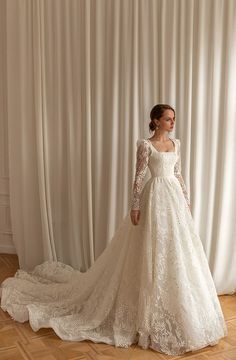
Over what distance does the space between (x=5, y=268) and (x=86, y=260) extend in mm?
859

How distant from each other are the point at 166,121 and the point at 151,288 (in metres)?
1.14

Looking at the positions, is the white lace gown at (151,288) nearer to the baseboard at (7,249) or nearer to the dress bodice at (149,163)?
the dress bodice at (149,163)

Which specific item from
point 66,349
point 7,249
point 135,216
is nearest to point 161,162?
point 135,216

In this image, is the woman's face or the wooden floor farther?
the woman's face

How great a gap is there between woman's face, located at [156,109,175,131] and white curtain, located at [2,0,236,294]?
0.68 meters

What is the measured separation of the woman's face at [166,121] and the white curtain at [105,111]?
2.23 ft

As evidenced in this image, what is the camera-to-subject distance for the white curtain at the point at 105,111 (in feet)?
12.3

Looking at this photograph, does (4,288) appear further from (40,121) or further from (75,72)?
(75,72)

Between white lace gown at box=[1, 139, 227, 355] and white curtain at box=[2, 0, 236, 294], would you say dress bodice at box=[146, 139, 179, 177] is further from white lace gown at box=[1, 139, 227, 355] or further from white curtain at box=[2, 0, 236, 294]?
white curtain at box=[2, 0, 236, 294]

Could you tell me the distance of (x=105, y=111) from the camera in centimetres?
409

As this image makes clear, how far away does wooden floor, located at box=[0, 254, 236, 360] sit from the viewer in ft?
9.46

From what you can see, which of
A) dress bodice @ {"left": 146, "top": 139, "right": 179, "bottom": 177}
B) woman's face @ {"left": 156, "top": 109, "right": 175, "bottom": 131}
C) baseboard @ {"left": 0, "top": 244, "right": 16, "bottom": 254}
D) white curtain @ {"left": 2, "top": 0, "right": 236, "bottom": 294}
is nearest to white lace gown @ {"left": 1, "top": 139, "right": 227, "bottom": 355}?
dress bodice @ {"left": 146, "top": 139, "right": 179, "bottom": 177}

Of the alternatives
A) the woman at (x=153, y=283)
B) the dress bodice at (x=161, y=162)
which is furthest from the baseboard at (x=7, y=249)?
the dress bodice at (x=161, y=162)

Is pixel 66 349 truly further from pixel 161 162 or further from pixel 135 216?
pixel 161 162
